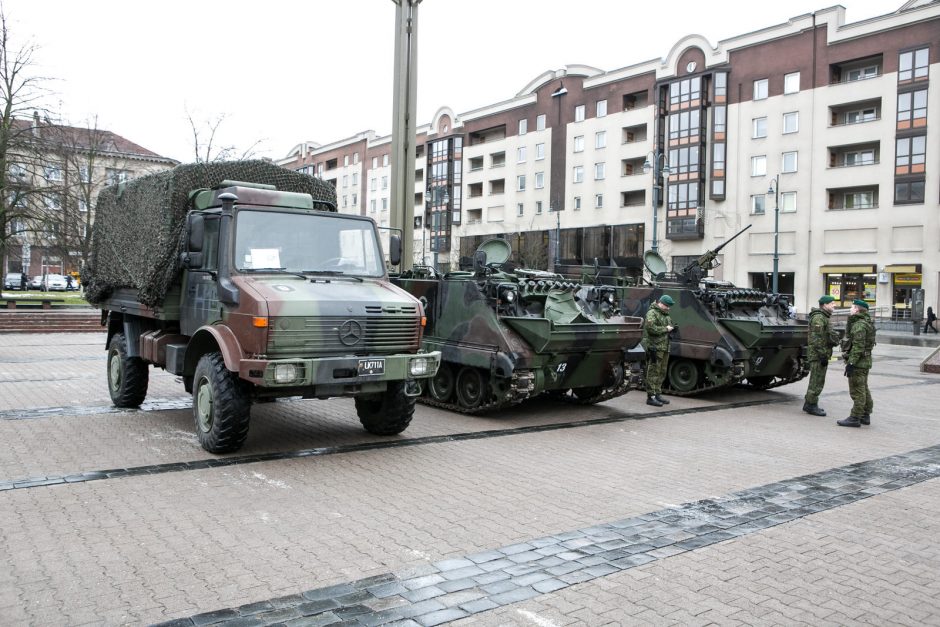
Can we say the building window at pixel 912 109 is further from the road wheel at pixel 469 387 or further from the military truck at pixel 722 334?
the road wheel at pixel 469 387

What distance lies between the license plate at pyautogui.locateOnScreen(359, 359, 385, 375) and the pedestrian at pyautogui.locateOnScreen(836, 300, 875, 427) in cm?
681

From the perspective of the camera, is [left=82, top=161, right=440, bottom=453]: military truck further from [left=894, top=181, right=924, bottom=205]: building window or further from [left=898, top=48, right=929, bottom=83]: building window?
[left=898, top=48, right=929, bottom=83]: building window

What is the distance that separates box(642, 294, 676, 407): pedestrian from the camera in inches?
496

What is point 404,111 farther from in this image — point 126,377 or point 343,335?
point 343,335

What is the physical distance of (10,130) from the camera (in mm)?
28469

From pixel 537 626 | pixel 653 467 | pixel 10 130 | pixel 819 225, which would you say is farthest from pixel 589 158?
pixel 537 626

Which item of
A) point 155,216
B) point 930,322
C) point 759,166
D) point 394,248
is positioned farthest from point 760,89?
point 155,216

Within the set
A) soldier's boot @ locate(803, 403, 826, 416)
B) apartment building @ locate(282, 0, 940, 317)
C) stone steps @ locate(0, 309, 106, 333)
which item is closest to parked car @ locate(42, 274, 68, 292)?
apartment building @ locate(282, 0, 940, 317)

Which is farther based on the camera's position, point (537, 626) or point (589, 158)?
point (589, 158)

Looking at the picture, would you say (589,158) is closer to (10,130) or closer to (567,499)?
(10,130)

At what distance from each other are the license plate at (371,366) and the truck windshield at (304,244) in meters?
1.22

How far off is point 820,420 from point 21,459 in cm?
1033

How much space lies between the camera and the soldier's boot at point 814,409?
12.2m

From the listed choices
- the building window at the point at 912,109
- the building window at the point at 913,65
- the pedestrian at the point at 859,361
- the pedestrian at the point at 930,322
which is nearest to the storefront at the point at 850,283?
the pedestrian at the point at 930,322
